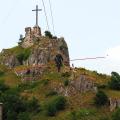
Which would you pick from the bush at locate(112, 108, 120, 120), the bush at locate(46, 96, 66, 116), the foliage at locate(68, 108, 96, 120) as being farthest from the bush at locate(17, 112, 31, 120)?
the bush at locate(112, 108, 120, 120)

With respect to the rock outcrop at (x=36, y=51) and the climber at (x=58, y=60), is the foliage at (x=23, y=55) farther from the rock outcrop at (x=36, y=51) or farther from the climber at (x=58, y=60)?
the climber at (x=58, y=60)

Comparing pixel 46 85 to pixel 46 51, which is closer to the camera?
pixel 46 85

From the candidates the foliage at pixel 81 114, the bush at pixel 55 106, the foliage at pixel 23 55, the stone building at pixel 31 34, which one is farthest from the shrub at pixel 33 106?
the stone building at pixel 31 34

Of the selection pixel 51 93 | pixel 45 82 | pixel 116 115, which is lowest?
pixel 116 115

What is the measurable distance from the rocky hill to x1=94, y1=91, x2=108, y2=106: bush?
84cm

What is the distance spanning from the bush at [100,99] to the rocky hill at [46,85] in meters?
0.84

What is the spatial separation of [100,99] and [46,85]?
15.0 m

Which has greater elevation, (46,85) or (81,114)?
(46,85)

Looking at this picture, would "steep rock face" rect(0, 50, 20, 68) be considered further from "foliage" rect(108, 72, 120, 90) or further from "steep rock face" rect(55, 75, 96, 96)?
"foliage" rect(108, 72, 120, 90)

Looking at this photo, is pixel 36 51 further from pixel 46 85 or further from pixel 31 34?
pixel 46 85

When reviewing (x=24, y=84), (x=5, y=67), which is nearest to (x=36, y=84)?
(x=24, y=84)

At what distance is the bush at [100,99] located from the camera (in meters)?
138

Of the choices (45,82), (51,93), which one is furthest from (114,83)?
(45,82)

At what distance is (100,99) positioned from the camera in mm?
137375
